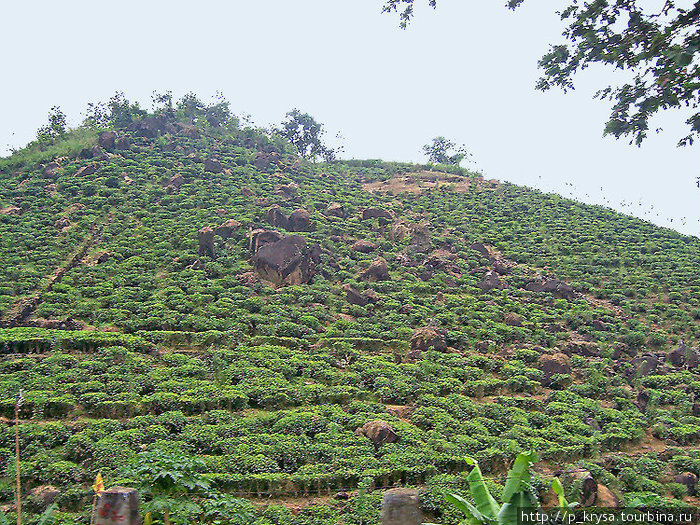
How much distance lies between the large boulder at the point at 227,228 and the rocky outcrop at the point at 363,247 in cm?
598

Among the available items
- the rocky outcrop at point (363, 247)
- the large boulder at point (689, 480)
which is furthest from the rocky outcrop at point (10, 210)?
the large boulder at point (689, 480)

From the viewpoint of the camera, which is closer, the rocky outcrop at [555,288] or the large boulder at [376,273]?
the large boulder at [376,273]

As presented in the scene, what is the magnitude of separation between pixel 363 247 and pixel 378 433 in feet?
46.9

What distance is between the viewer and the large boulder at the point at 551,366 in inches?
605

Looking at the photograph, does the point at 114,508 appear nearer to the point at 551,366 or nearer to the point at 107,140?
the point at 551,366

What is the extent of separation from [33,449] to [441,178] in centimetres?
3477

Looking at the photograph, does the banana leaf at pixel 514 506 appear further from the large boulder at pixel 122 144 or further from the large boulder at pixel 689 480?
the large boulder at pixel 122 144

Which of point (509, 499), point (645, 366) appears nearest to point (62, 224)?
point (509, 499)

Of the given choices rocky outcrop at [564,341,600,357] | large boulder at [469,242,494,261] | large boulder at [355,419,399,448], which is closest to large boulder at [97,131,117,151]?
large boulder at [469,242,494,261]

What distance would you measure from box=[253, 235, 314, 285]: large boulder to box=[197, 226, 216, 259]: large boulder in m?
2.31

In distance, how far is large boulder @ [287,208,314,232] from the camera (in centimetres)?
2514

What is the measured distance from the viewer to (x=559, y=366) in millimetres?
15578

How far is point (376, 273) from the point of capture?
21672 millimetres

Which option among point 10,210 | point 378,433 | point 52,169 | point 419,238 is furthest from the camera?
point 52,169
